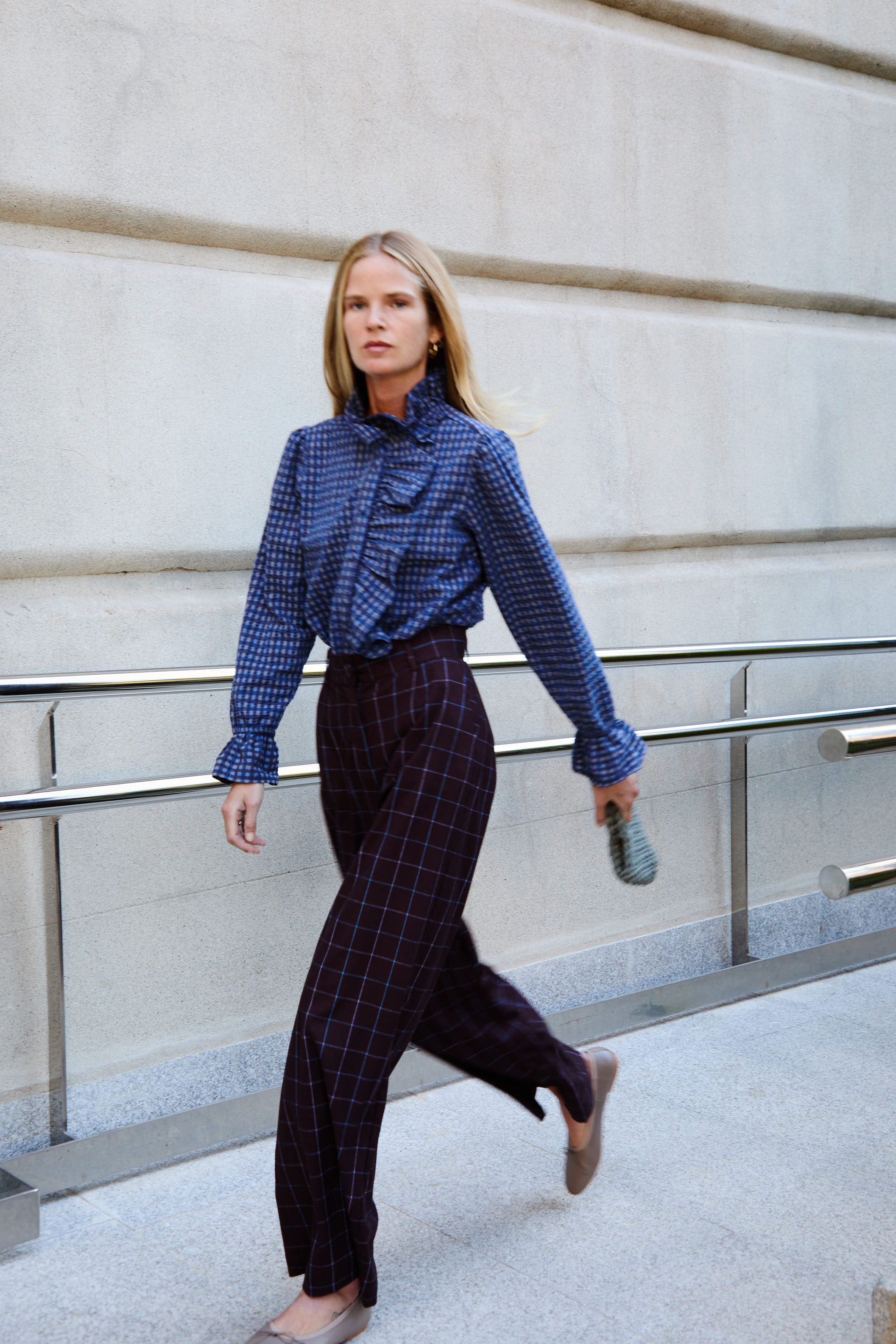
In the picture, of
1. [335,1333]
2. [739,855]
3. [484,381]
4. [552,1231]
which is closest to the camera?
[335,1333]

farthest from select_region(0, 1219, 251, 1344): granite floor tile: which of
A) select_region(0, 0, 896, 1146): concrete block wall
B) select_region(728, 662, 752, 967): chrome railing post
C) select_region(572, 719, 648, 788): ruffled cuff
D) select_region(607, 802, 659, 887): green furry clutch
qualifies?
select_region(728, 662, 752, 967): chrome railing post

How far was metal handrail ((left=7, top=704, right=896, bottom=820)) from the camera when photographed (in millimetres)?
2479

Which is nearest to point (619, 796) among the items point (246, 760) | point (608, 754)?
point (608, 754)

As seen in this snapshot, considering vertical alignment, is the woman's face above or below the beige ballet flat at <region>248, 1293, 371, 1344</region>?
above

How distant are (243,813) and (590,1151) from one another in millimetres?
957

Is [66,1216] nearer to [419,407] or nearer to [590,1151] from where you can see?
[590,1151]

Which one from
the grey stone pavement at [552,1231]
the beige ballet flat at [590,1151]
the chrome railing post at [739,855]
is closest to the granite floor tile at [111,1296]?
the grey stone pavement at [552,1231]

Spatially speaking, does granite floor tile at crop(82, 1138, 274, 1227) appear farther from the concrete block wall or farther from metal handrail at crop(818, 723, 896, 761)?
metal handrail at crop(818, 723, 896, 761)

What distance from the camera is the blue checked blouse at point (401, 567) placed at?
217 centimetres

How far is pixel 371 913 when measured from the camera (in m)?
2.10

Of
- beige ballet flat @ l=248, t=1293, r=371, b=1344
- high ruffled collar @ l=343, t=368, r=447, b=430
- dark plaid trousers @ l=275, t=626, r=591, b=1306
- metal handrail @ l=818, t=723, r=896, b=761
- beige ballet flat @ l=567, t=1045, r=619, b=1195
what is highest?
high ruffled collar @ l=343, t=368, r=447, b=430

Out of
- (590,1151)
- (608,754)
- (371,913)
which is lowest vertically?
(590,1151)

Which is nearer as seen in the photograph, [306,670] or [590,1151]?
[590,1151]

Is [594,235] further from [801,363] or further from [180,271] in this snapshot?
[180,271]
